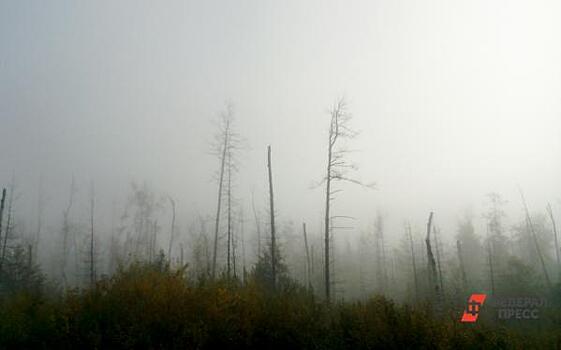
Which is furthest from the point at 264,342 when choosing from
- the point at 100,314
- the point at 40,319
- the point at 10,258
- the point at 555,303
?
the point at 10,258

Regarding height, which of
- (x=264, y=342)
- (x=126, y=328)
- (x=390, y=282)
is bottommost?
(x=390, y=282)

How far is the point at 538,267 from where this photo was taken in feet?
140

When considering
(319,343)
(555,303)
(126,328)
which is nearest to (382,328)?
(319,343)

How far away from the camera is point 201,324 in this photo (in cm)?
742

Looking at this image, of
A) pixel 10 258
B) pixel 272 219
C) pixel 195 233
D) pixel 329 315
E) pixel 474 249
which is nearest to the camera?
pixel 329 315

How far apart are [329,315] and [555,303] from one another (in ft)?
73.2

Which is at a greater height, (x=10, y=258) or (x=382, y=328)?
(x=10, y=258)

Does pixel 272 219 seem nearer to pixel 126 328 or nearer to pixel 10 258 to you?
pixel 126 328

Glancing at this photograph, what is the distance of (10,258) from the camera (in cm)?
2630

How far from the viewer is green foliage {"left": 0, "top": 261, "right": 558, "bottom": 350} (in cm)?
719

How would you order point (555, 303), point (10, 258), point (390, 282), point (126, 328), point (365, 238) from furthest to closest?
point (365, 238) → point (390, 282) → point (10, 258) → point (555, 303) → point (126, 328)

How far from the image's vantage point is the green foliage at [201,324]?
23.6 ft

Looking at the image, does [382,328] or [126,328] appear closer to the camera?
[126,328]

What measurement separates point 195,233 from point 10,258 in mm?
35687
